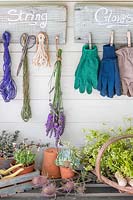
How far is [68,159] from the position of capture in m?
1.77

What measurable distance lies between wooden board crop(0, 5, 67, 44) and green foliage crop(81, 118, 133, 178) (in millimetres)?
500

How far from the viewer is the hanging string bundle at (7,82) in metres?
1.80

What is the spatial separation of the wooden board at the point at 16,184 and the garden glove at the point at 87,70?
461 mm

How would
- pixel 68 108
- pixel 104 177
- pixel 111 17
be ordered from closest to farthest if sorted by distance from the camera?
pixel 104 177 → pixel 111 17 → pixel 68 108

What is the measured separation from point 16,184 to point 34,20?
0.75 m

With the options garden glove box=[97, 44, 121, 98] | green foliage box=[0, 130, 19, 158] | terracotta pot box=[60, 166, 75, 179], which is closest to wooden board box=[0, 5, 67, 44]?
garden glove box=[97, 44, 121, 98]

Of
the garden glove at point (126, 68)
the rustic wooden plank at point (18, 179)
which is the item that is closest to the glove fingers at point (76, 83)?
the garden glove at point (126, 68)

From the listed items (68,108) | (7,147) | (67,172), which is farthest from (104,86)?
(7,147)

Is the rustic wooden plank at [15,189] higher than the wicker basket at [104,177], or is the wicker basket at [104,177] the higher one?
the wicker basket at [104,177]

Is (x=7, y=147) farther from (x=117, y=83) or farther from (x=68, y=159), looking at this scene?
(x=117, y=83)

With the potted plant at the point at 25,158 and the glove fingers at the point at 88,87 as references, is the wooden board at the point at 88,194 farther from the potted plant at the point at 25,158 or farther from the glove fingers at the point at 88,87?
the glove fingers at the point at 88,87

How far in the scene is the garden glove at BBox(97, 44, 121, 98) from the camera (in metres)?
1.77

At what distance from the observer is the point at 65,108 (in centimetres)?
189

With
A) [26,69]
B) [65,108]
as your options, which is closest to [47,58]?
[26,69]
